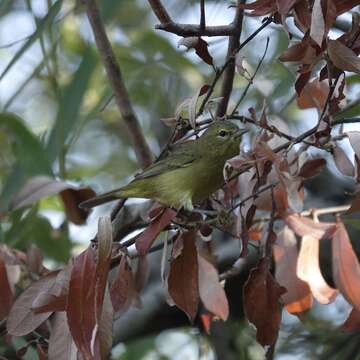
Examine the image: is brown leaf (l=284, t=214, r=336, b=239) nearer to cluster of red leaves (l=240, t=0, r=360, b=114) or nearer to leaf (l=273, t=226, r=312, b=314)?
leaf (l=273, t=226, r=312, b=314)

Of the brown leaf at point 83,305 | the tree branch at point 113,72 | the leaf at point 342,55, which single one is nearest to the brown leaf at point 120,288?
the brown leaf at point 83,305

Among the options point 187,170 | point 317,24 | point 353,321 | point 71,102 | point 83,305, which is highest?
point 317,24

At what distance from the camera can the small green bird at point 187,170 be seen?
1715mm

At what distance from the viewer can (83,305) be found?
3.65ft

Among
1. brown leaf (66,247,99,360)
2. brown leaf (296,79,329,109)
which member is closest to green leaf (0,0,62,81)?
Result: brown leaf (296,79,329,109)

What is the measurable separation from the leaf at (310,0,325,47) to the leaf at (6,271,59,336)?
52 centimetres

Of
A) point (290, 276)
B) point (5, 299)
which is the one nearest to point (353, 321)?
point (290, 276)

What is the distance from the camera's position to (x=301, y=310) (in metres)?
1.53

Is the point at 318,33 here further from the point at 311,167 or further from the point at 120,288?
the point at 120,288

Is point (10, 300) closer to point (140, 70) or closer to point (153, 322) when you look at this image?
point (153, 322)

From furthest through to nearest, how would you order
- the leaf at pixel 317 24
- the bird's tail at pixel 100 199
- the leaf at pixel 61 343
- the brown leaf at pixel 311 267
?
1. the bird's tail at pixel 100 199
2. the brown leaf at pixel 311 267
3. the leaf at pixel 61 343
4. the leaf at pixel 317 24

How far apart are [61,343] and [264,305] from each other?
0.31m

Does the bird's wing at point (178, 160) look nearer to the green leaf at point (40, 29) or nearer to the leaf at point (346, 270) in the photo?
the green leaf at point (40, 29)

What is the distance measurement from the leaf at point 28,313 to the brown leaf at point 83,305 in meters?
0.12
